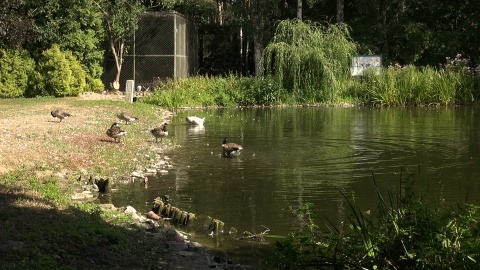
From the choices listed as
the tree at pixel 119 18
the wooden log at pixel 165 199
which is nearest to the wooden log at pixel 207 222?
the wooden log at pixel 165 199

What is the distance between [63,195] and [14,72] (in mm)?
22009

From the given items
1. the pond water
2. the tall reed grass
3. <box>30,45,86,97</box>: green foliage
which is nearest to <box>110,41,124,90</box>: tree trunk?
the tall reed grass

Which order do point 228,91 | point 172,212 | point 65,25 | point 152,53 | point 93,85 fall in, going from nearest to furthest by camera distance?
point 172,212, point 65,25, point 228,91, point 93,85, point 152,53

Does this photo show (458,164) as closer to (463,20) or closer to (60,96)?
(60,96)

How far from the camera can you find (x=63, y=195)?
953 centimetres

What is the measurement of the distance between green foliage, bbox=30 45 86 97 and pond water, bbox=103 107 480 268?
914 centimetres

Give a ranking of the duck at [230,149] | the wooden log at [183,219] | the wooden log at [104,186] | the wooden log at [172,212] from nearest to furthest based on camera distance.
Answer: the wooden log at [183,219] → the wooden log at [172,212] → the wooden log at [104,186] → the duck at [230,149]

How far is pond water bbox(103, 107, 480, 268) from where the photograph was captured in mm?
9695

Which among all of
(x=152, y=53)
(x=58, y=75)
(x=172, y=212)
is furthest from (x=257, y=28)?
(x=172, y=212)

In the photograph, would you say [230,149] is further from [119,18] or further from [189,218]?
[119,18]

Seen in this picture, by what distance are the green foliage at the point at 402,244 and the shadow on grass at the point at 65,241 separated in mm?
1655

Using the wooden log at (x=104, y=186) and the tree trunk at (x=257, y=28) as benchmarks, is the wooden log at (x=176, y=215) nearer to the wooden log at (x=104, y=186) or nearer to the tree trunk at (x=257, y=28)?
the wooden log at (x=104, y=186)

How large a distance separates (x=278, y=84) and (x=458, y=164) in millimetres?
18184

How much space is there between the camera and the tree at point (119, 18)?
105ft
